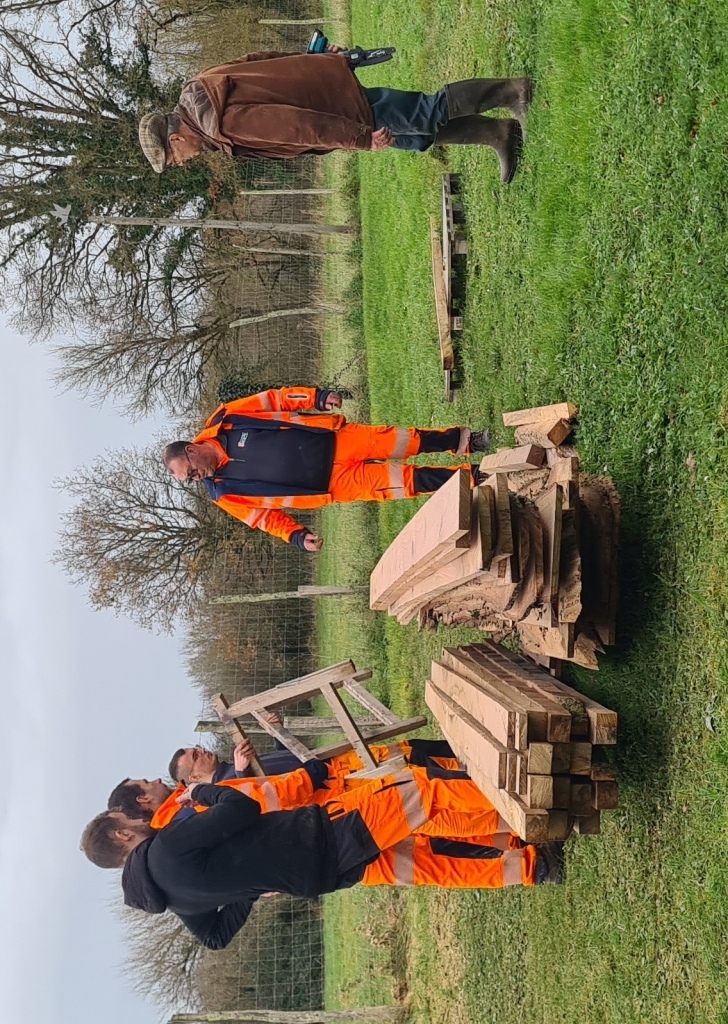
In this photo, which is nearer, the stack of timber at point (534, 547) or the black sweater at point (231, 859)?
the stack of timber at point (534, 547)

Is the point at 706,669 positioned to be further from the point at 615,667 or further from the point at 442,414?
the point at 442,414

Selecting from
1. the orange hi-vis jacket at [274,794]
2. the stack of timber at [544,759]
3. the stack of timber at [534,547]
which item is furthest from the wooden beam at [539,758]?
the orange hi-vis jacket at [274,794]

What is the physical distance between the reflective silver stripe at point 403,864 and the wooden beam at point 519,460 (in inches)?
104

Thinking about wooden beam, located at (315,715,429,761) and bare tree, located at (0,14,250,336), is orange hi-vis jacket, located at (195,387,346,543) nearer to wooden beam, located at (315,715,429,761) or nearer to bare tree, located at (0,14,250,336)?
wooden beam, located at (315,715,429,761)

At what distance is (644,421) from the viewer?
3771mm

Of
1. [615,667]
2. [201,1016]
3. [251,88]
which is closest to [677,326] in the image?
[615,667]

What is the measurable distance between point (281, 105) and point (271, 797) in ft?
14.1

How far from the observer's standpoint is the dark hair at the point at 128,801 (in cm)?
540

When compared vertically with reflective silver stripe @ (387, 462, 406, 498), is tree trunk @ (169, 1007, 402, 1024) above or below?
below

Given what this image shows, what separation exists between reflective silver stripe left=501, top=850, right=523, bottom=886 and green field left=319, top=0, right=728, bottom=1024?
0.88 feet

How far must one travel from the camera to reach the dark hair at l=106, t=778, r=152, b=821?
5.40 metres

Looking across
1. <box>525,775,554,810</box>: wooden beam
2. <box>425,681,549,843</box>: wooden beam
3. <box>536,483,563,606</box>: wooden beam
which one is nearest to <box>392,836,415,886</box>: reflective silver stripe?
<box>425,681,549,843</box>: wooden beam

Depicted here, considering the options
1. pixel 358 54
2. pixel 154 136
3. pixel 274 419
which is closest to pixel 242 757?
pixel 274 419

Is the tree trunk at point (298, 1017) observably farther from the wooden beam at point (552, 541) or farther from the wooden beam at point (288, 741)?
the wooden beam at point (552, 541)
